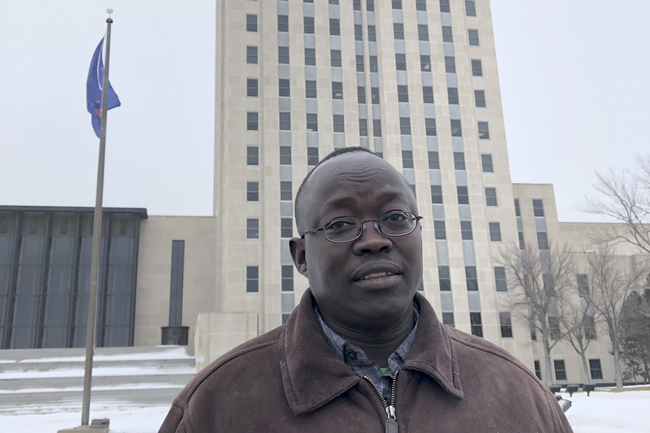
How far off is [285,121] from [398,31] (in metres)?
14.3

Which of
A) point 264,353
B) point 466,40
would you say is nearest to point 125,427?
point 264,353

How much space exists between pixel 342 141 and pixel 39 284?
27.0 m

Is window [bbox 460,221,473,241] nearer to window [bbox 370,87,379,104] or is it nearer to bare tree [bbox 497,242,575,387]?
bare tree [bbox 497,242,575,387]

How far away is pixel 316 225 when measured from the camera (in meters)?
2.28

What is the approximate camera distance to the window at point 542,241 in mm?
49944

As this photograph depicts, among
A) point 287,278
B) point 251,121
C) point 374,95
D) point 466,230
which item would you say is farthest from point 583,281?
point 251,121

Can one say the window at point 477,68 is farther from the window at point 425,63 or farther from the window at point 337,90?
the window at point 337,90

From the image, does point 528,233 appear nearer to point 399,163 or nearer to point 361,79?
point 399,163

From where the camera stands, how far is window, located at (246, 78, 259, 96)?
1839 inches

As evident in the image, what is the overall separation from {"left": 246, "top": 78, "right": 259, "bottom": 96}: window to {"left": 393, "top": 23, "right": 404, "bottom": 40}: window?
45.6ft

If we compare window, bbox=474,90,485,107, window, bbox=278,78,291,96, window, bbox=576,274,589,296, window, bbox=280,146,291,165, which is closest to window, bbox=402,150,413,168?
window, bbox=474,90,485,107

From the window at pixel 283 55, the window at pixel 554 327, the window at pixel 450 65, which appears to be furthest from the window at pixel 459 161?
the window at pixel 283 55

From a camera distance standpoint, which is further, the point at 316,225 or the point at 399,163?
the point at 399,163

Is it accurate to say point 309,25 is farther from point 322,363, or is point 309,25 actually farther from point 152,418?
point 322,363
